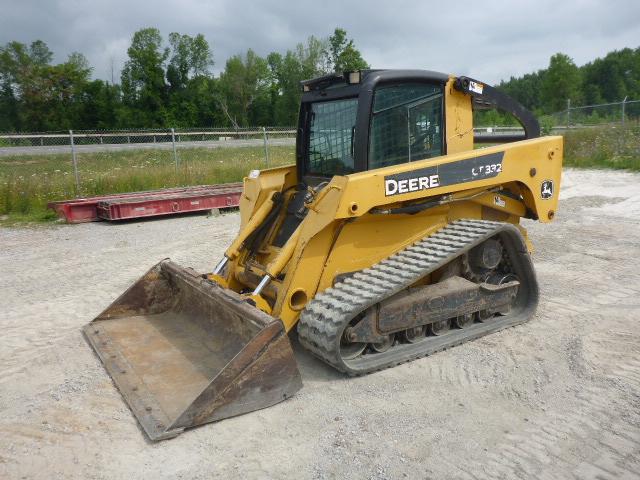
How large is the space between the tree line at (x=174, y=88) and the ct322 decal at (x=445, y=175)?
41.2 metres

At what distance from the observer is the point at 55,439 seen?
3365 mm

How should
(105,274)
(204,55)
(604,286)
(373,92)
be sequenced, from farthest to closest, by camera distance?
(204,55)
(105,274)
(604,286)
(373,92)

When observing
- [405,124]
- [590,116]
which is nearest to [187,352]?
[405,124]

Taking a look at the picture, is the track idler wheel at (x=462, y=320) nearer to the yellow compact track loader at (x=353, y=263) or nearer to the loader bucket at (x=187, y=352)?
the yellow compact track loader at (x=353, y=263)

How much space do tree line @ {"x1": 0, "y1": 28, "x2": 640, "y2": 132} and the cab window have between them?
41.2 m

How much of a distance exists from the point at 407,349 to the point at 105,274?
443cm

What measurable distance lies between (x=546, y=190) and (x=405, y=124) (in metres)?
1.69

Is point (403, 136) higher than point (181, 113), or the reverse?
point (181, 113)

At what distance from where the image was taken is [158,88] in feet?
186

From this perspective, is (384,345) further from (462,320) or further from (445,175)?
(445,175)

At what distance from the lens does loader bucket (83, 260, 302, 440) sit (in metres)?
3.49

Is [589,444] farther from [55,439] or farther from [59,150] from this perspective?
[59,150]

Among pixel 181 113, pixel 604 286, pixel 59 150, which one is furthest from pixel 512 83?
pixel 604 286

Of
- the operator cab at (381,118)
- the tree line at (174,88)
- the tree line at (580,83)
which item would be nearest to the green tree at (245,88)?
the tree line at (174,88)
